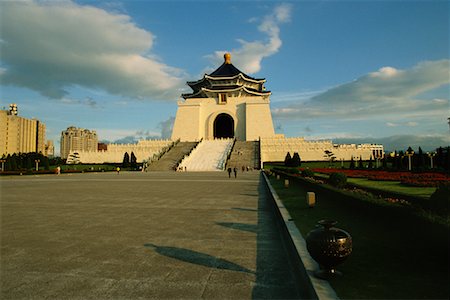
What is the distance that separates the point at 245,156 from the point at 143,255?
1358 inches

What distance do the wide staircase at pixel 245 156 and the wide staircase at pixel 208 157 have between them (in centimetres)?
84

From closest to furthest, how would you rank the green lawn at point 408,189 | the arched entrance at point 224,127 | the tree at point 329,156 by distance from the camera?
the green lawn at point 408,189, the tree at point 329,156, the arched entrance at point 224,127

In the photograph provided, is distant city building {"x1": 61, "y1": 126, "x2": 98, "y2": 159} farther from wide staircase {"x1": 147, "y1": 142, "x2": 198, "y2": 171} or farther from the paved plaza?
the paved plaza

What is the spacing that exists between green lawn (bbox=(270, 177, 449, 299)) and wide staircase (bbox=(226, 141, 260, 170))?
30.2m

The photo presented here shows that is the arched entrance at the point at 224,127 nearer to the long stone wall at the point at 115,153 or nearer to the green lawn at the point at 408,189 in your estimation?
the long stone wall at the point at 115,153

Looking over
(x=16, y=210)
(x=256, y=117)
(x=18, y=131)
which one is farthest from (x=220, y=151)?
(x=18, y=131)

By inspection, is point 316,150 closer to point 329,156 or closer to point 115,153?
point 329,156

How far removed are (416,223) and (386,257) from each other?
2.05 feet

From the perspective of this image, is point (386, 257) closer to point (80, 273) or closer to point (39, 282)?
point (80, 273)

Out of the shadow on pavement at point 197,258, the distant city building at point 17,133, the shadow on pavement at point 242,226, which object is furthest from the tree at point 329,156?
the distant city building at point 17,133

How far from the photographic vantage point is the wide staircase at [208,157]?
36.2 meters

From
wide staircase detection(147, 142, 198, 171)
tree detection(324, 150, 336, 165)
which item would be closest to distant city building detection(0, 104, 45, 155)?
wide staircase detection(147, 142, 198, 171)

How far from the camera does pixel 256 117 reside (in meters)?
52.0

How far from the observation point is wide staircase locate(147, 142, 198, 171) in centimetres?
3684
